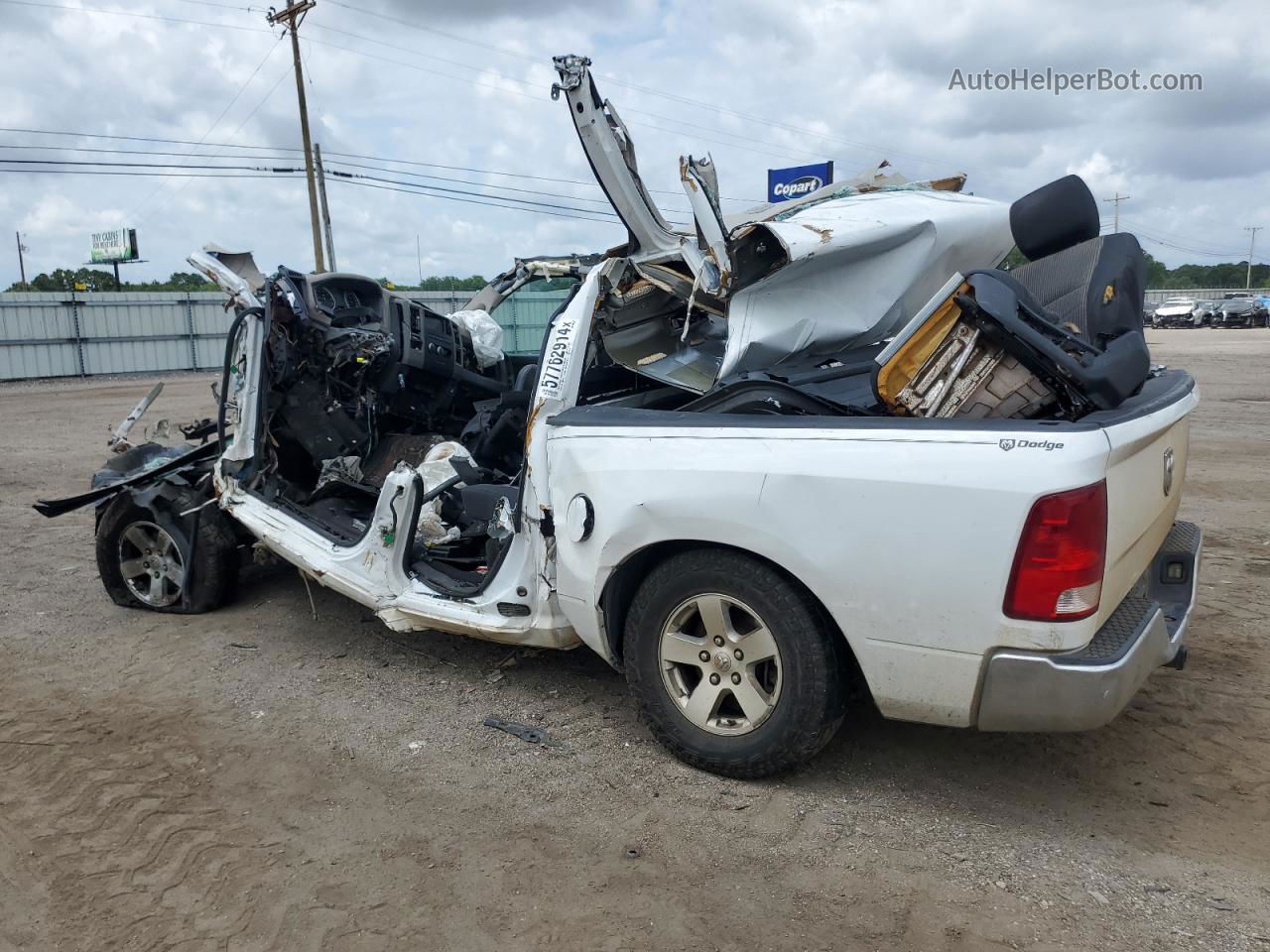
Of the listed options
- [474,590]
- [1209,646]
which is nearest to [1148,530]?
[1209,646]

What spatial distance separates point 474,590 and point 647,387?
127 cm

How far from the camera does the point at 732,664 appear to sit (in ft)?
10.6

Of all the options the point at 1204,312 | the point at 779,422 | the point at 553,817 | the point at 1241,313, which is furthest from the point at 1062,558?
the point at 1204,312

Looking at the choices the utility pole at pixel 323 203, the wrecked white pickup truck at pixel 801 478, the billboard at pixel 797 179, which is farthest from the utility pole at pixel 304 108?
the wrecked white pickup truck at pixel 801 478

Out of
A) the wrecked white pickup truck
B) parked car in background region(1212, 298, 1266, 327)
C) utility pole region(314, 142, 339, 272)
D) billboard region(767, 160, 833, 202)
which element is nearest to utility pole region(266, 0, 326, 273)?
utility pole region(314, 142, 339, 272)

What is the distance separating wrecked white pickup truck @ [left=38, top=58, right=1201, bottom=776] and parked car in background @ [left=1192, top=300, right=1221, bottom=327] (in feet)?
151

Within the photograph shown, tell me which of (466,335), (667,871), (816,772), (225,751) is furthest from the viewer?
(466,335)

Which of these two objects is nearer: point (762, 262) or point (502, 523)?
point (762, 262)

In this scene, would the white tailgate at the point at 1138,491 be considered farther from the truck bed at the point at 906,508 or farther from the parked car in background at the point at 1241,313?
the parked car in background at the point at 1241,313

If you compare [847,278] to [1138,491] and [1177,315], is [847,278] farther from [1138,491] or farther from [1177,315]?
[1177,315]

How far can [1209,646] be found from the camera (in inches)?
175

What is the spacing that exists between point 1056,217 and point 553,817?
299 cm

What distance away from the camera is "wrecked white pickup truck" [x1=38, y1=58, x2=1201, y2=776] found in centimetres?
271

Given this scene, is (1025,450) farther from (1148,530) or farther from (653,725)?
(653,725)
